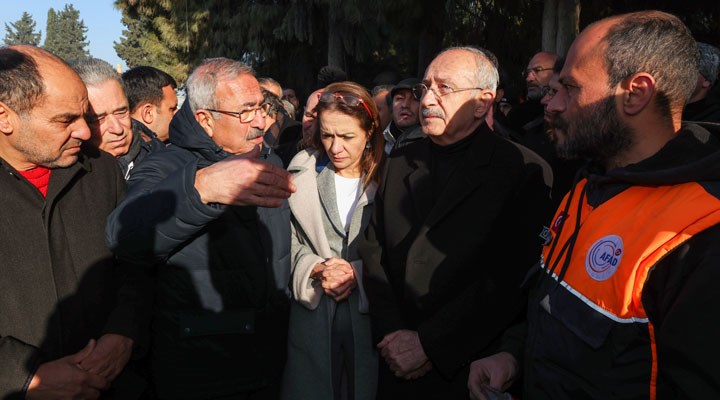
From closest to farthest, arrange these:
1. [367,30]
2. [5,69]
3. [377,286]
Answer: [5,69]
[377,286]
[367,30]

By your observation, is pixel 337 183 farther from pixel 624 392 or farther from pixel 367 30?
pixel 367 30

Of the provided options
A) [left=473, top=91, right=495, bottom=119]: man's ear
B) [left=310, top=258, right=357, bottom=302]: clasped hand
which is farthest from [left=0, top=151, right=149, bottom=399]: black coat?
[left=473, top=91, right=495, bottom=119]: man's ear

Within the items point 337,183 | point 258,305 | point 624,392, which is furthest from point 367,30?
point 624,392

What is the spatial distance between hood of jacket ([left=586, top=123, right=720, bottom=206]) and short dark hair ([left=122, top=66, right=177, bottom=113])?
350 centimetres

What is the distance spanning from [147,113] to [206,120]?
1.91 metres

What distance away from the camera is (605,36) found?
1852 millimetres

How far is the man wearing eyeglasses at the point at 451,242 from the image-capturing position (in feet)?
8.50

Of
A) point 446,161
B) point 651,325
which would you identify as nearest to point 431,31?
point 446,161

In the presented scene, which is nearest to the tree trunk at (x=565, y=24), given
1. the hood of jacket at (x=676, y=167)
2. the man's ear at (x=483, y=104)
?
the man's ear at (x=483, y=104)

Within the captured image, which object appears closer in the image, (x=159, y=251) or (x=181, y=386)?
(x=159, y=251)

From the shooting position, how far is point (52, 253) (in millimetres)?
2199

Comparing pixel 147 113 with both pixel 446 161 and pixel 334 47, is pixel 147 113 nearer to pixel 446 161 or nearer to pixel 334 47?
pixel 446 161

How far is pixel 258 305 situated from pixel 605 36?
176cm

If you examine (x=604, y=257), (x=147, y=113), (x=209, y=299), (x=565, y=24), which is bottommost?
(x=209, y=299)
